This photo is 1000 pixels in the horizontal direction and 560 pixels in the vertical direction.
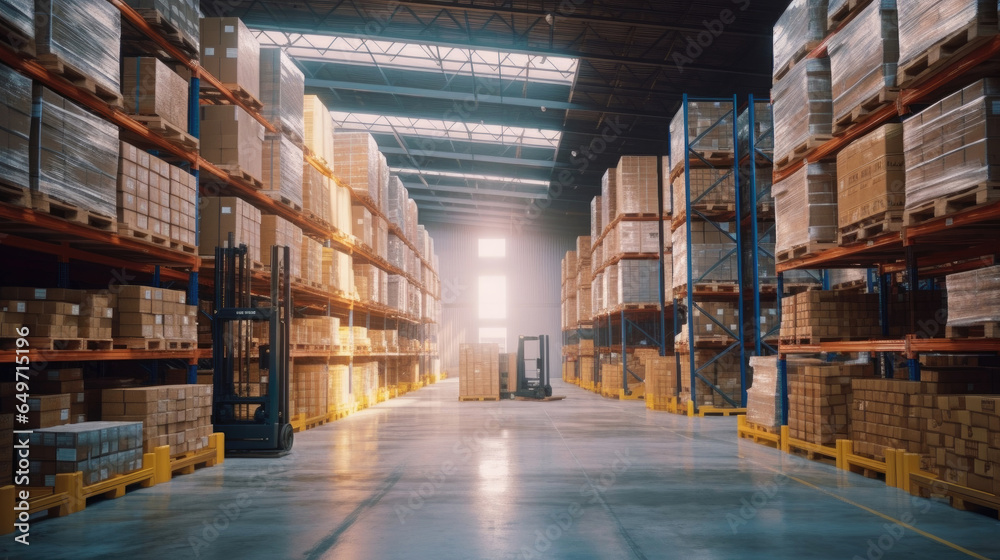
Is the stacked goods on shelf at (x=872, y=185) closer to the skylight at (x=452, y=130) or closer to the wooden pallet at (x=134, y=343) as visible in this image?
the wooden pallet at (x=134, y=343)

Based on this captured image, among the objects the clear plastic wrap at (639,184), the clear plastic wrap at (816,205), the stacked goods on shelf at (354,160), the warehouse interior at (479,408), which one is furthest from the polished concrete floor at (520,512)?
the clear plastic wrap at (639,184)

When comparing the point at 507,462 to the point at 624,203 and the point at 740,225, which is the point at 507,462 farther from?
the point at 624,203

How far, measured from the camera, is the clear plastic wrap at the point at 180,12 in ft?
22.7

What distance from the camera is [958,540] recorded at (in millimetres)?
4223

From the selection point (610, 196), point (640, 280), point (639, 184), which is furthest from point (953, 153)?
point (610, 196)

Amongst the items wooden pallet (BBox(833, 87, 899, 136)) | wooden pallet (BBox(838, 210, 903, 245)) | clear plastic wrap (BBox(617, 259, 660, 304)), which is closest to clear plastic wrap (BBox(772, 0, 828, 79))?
wooden pallet (BBox(833, 87, 899, 136))

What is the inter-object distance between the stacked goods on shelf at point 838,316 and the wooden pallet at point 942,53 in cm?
246

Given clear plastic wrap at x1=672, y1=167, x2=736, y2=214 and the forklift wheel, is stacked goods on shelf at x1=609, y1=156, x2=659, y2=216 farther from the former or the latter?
the forklift wheel

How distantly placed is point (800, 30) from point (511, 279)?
27577mm

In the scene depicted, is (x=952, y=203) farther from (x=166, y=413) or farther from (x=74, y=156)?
(x=166, y=413)

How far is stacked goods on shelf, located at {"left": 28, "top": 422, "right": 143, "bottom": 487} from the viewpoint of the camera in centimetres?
520

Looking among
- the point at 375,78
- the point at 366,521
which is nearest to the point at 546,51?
the point at 375,78

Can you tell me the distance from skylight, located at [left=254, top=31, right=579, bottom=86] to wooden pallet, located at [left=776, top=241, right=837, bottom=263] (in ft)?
32.2

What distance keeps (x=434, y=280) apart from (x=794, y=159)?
76.8 ft
